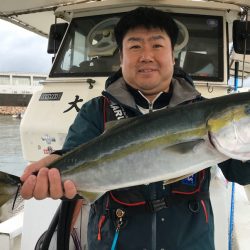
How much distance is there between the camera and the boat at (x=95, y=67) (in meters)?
4.13

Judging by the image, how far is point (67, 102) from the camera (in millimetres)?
4238

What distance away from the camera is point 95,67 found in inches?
180

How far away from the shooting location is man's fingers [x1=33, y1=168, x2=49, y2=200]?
2.07 metres

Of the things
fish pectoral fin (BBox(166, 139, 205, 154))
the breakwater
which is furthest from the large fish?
the breakwater

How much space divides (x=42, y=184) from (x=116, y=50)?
2767 millimetres

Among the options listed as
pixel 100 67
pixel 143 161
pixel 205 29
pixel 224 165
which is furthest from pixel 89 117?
pixel 205 29

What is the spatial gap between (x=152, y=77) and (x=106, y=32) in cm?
245

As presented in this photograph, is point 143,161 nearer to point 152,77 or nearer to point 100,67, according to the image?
Result: point 152,77

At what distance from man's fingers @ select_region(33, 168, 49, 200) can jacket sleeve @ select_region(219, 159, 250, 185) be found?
37.7 inches

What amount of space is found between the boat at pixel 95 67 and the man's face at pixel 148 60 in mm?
1705

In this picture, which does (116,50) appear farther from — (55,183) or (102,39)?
(55,183)

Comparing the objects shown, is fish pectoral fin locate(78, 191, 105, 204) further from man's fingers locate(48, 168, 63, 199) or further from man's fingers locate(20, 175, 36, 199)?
man's fingers locate(20, 175, 36, 199)

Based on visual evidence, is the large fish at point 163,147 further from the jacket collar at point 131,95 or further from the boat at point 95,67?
the boat at point 95,67

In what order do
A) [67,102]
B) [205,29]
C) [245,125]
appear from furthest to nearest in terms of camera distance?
[205,29], [67,102], [245,125]
